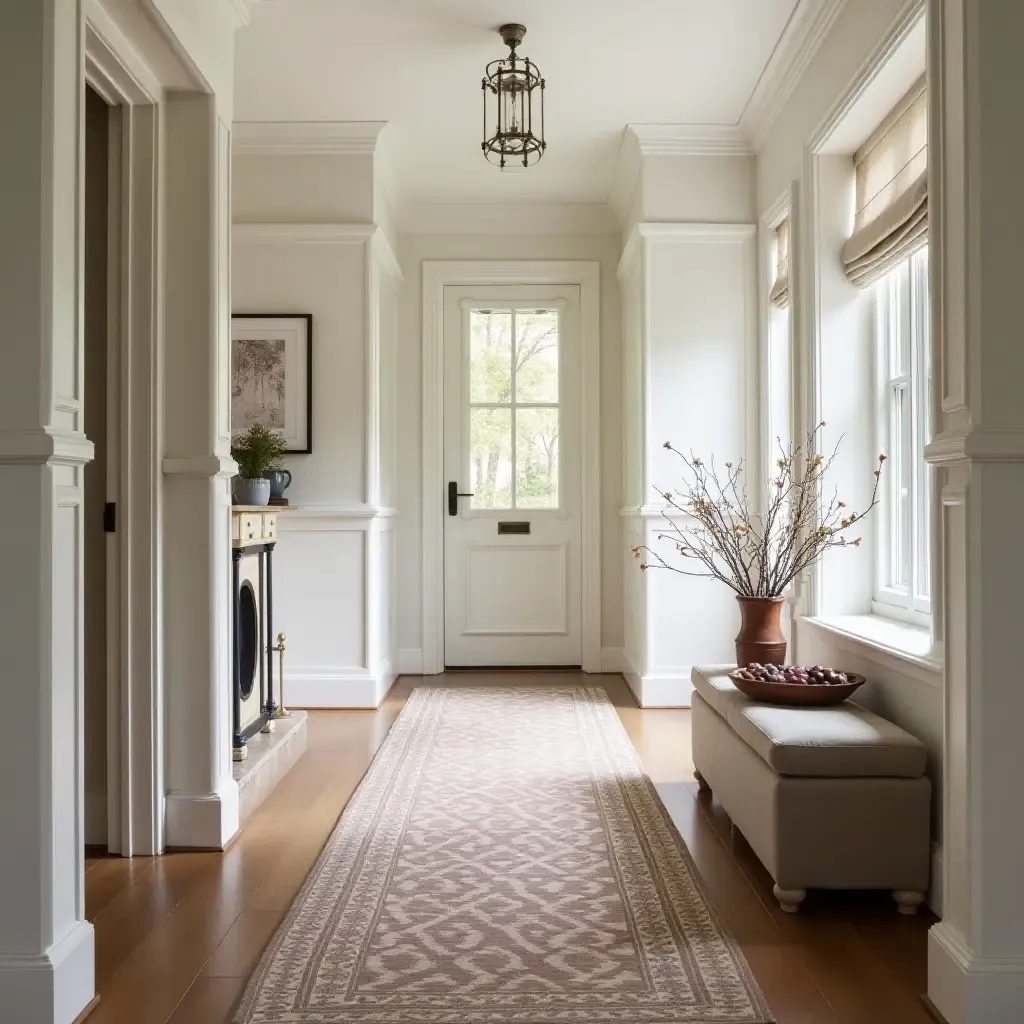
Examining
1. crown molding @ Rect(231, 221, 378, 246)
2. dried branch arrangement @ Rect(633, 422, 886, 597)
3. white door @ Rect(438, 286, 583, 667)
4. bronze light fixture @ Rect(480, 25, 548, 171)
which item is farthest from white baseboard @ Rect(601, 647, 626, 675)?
bronze light fixture @ Rect(480, 25, 548, 171)

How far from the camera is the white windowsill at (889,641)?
2545mm

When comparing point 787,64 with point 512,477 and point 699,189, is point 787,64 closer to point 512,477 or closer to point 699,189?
point 699,189

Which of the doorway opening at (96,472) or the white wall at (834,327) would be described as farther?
the white wall at (834,327)

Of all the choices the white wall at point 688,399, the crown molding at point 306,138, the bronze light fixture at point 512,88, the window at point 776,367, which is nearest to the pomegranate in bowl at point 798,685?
the window at point 776,367

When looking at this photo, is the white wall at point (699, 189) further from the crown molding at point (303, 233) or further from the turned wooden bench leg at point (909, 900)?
the turned wooden bench leg at point (909, 900)

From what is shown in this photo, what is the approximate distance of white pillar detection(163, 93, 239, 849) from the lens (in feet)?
9.59

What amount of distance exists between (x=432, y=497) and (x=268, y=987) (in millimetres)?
4238

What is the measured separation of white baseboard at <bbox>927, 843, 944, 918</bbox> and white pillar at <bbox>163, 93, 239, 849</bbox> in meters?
1.89

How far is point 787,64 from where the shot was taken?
4082 millimetres

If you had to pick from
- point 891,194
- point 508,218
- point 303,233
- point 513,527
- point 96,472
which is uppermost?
point 508,218

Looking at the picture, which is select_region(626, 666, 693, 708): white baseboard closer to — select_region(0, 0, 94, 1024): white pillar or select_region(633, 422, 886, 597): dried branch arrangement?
select_region(633, 422, 886, 597): dried branch arrangement

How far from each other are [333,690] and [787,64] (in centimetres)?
344

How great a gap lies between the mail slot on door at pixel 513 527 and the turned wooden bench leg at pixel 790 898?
3.86 metres

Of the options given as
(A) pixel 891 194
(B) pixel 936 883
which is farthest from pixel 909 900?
(A) pixel 891 194
